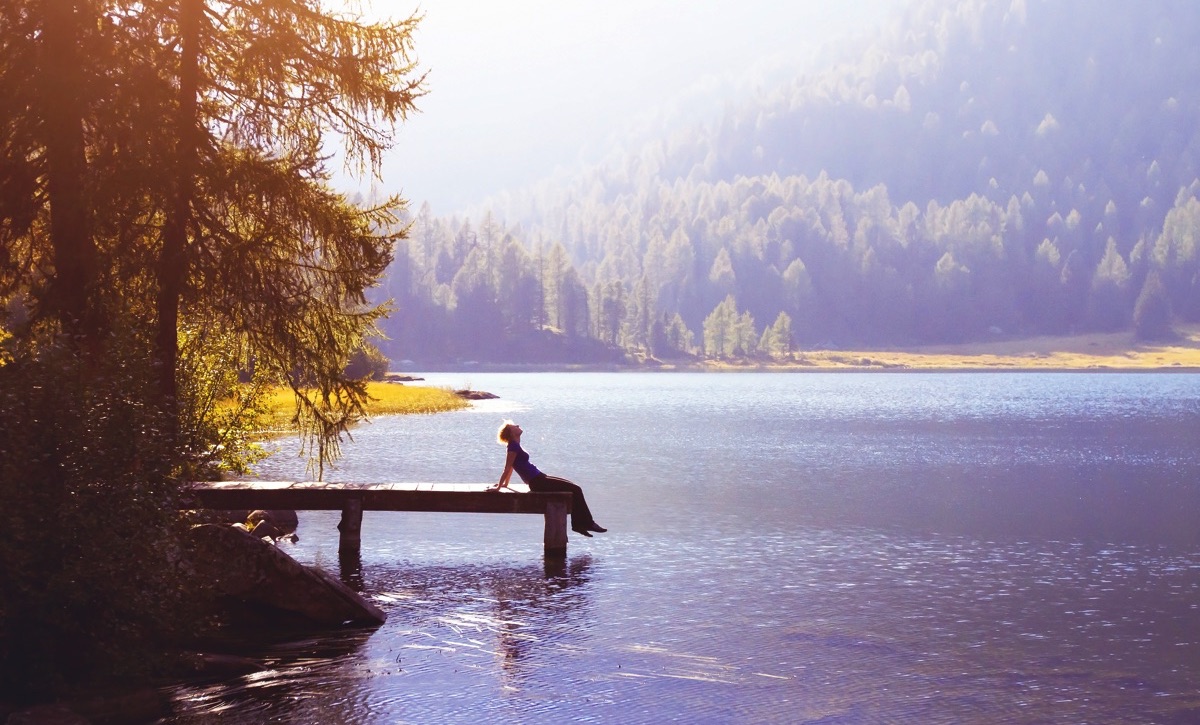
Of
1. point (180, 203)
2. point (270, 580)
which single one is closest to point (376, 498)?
point (270, 580)

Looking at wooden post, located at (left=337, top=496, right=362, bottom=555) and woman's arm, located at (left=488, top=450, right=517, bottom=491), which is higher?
woman's arm, located at (left=488, top=450, right=517, bottom=491)

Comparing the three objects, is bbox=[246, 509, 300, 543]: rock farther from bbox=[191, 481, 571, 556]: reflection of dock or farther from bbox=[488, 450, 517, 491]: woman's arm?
bbox=[488, 450, 517, 491]: woman's arm

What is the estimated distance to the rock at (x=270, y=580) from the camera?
60.2ft

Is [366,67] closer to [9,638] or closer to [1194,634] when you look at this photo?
[9,638]

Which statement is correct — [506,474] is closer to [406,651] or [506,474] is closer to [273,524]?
[273,524]

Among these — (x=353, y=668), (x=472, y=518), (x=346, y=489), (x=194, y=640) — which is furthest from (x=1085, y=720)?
(x=472, y=518)

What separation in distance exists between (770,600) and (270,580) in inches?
372

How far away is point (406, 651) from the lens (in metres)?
18.1

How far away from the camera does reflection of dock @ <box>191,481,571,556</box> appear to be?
25.2m

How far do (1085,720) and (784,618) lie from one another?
21.4ft

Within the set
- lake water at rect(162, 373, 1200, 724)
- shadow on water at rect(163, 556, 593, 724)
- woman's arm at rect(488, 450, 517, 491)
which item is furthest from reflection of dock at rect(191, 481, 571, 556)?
shadow on water at rect(163, 556, 593, 724)

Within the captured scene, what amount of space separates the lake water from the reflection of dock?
1.32m

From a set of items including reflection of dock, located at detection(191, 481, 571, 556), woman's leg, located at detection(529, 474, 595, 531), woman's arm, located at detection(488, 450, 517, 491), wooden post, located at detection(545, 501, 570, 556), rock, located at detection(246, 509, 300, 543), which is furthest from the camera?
rock, located at detection(246, 509, 300, 543)

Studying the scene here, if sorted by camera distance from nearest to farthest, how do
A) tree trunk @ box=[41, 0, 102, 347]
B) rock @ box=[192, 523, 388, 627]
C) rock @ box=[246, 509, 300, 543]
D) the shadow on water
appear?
the shadow on water < rock @ box=[192, 523, 388, 627] < tree trunk @ box=[41, 0, 102, 347] < rock @ box=[246, 509, 300, 543]
